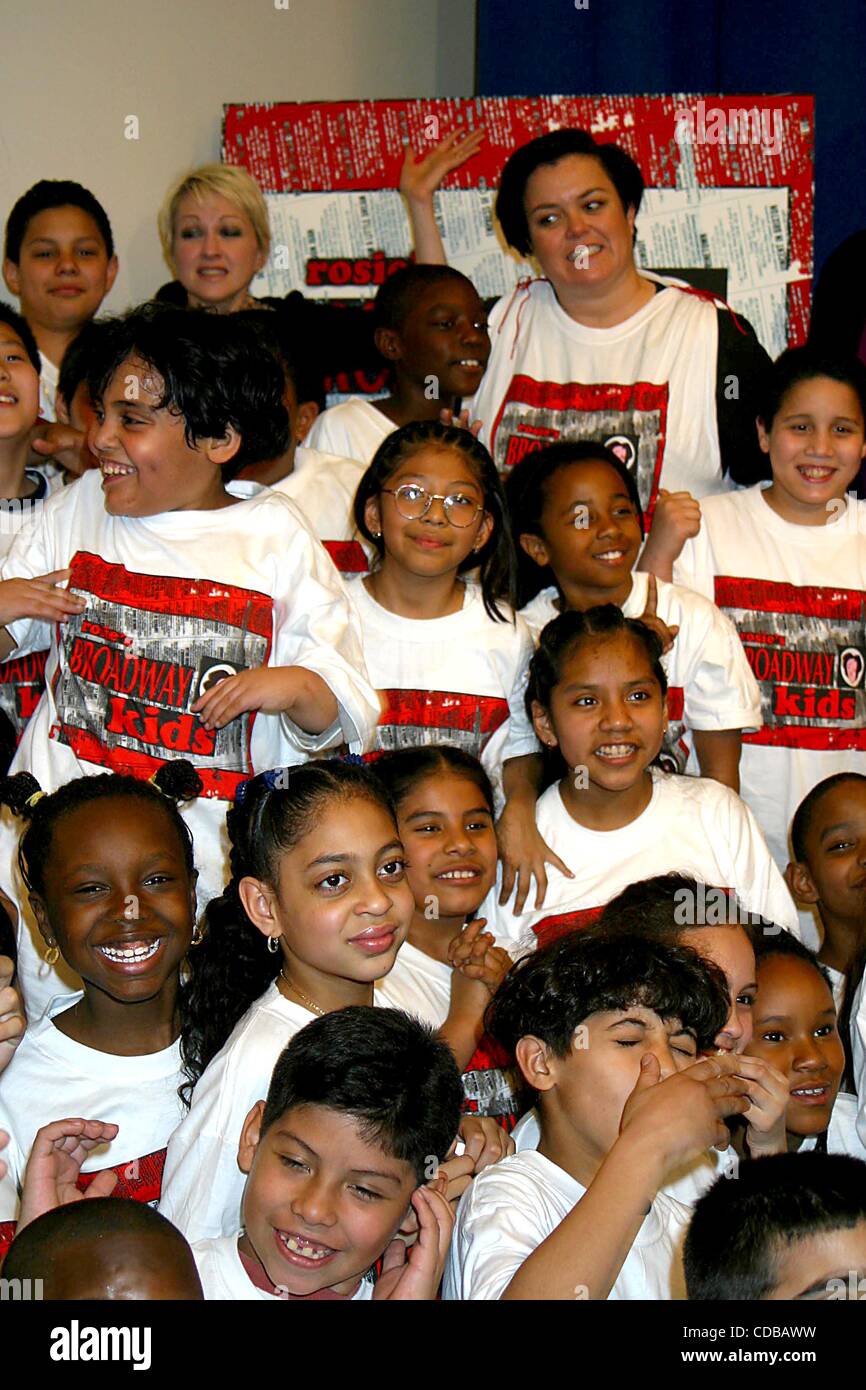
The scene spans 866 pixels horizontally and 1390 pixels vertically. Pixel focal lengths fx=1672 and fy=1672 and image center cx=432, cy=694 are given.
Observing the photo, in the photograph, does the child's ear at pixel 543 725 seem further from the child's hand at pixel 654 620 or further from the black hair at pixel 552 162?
the black hair at pixel 552 162

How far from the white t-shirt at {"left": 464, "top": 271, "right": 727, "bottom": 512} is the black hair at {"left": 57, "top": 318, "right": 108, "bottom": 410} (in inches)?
34.2

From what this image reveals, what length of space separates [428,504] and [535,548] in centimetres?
36

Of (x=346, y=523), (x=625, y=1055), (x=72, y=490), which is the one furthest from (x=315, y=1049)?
(x=346, y=523)

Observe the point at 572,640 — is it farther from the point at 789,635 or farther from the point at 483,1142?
the point at 483,1142

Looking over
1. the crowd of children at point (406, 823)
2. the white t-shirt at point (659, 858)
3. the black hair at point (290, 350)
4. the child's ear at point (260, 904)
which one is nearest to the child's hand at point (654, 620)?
the crowd of children at point (406, 823)

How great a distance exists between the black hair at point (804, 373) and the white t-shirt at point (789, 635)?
0.23 meters

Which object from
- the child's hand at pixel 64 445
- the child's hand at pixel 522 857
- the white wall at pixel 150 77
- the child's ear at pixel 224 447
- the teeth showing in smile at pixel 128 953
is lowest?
the teeth showing in smile at pixel 128 953

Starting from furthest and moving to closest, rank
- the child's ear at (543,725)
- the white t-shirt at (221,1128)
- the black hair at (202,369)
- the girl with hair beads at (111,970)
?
1. the child's ear at (543,725)
2. the black hair at (202,369)
3. the girl with hair beads at (111,970)
4. the white t-shirt at (221,1128)

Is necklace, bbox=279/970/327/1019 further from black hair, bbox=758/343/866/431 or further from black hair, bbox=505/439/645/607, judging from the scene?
black hair, bbox=758/343/866/431

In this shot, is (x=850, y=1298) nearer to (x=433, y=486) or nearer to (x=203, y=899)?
(x=203, y=899)

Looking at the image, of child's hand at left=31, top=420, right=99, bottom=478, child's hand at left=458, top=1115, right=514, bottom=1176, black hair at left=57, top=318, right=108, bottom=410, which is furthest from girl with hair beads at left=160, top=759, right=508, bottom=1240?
black hair at left=57, top=318, right=108, bottom=410

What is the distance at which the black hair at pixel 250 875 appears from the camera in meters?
2.27

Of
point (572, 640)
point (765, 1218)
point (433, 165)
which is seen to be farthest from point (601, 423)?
point (765, 1218)

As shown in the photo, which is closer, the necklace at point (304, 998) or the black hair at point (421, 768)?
the necklace at point (304, 998)
